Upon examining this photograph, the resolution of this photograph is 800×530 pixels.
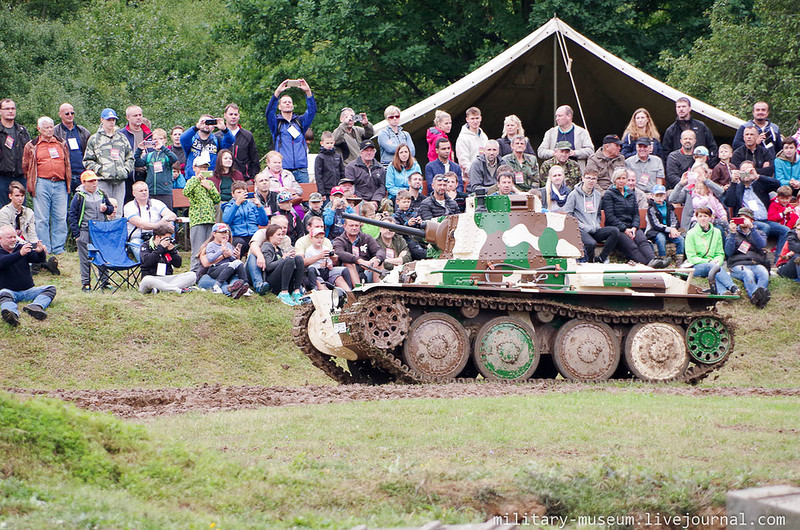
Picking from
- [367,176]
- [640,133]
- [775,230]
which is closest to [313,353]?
[367,176]

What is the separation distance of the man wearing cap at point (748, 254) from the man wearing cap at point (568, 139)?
2.87m

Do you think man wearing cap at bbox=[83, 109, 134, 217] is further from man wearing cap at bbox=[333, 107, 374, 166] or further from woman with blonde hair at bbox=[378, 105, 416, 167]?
woman with blonde hair at bbox=[378, 105, 416, 167]

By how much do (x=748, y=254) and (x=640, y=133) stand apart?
10.2 ft

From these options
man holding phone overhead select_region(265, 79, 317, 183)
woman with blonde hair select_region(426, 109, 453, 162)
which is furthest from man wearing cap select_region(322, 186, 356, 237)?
woman with blonde hair select_region(426, 109, 453, 162)

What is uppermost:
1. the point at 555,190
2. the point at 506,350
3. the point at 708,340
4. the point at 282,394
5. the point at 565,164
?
the point at 565,164

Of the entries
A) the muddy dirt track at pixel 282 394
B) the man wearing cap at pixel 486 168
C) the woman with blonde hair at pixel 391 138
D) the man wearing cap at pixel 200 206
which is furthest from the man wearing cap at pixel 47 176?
the man wearing cap at pixel 486 168

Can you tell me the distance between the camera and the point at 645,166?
802 inches

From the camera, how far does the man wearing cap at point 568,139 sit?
66.2 feet

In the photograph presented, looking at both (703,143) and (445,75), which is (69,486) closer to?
(703,143)

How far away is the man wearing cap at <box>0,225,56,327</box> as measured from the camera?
15.6m

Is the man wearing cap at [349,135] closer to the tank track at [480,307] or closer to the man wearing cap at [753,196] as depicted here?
the tank track at [480,307]

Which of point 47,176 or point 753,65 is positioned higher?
point 753,65

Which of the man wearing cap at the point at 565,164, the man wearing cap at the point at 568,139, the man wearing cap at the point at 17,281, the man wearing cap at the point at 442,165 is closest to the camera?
the man wearing cap at the point at 17,281

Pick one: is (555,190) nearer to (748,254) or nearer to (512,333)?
(748,254)
